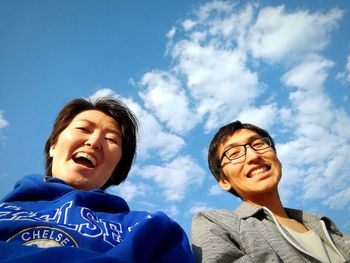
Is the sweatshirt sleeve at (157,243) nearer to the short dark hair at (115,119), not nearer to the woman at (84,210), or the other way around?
the woman at (84,210)

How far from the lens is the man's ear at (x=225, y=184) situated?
3539mm

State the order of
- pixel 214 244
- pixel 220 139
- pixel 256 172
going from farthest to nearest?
pixel 220 139
pixel 256 172
pixel 214 244

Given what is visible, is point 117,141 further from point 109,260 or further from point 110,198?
point 109,260

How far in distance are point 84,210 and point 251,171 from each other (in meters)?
1.87

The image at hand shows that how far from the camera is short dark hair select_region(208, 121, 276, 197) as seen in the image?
142 inches

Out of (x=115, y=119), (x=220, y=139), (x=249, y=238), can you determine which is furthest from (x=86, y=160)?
(x=220, y=139)

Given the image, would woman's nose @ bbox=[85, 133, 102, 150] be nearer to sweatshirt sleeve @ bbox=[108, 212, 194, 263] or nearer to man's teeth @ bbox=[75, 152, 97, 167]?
man's teeth @ bbox=[75, 152, 97, 167]

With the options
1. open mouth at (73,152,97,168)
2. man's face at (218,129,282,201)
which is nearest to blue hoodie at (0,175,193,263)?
open mouth at (73,152,97,168)

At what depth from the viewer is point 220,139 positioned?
12.1 feet

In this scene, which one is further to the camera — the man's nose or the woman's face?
the man's nose

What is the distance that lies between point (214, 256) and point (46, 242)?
115 cm

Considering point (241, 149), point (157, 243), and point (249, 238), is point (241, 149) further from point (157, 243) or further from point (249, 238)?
point (157, 243)

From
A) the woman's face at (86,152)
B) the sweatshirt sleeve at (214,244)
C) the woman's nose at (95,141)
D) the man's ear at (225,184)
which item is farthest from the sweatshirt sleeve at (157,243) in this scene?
the man's ear at (225,184)

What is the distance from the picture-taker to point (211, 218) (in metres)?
2.68
